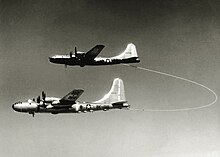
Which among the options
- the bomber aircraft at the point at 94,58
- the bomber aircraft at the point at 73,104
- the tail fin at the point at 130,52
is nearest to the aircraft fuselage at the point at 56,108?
the bomber aircraft at the point at 73,104

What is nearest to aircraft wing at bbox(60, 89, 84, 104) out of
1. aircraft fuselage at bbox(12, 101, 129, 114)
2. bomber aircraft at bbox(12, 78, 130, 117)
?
bomber aircraft at bbox(12, 78, 130, 117)

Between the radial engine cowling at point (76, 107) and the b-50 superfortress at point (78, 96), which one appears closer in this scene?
the b-50 superfortress at point (78, 96)

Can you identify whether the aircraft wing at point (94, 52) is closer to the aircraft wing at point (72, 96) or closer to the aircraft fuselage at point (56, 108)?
the aircraft wing at point (72, 96)

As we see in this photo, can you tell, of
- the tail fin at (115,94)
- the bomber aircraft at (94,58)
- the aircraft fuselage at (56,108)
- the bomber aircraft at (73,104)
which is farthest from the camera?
the tail fin at (115,94)

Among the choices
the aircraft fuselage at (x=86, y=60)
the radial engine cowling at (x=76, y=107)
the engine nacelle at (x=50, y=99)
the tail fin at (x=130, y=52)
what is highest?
A: the tail fin at (x=130, y=52)

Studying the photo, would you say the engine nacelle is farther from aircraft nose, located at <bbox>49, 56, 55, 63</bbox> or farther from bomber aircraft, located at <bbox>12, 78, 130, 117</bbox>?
aircraft nose, located at <bbox>49, 56, 55, 63</bbox>

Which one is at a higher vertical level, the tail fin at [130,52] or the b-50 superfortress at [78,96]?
the tail fin at [130,52]

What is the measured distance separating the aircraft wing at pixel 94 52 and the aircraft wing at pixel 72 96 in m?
0.65

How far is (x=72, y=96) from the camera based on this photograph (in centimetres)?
641

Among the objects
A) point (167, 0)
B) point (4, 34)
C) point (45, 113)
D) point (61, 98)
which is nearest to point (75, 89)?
point (61, 98)

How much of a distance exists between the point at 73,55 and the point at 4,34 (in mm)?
1204

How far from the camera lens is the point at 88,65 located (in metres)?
6.27

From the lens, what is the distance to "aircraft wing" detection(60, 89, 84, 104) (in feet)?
20.6

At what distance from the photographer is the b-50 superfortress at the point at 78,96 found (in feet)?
19.9
